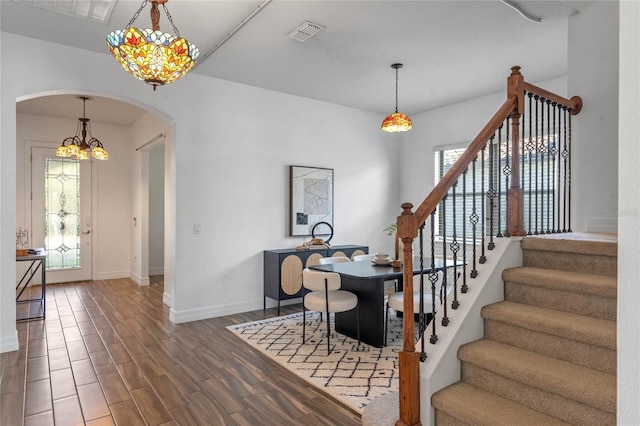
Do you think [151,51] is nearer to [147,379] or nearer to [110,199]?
[147,379]

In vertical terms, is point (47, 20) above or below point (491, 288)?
above

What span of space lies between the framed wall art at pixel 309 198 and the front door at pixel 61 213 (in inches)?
176

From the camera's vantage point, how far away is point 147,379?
312 cm

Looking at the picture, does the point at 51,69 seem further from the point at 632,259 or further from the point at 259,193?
the point at 632,259

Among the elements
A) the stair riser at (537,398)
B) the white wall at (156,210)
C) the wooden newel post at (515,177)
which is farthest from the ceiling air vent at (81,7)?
the white wall at (156,210)

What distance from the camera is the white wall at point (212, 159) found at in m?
3.77

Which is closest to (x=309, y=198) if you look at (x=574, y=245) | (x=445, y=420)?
(x=574, y=245)

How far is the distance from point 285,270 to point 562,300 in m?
3.45

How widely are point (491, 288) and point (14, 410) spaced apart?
332cm

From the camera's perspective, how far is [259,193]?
5.44 m

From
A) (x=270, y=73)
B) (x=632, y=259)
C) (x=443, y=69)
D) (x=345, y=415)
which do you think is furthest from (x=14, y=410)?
(x=443, y=69)

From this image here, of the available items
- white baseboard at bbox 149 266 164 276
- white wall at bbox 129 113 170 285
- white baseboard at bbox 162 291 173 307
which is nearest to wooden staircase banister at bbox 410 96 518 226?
white baseboard at bbox 162 291 173 307

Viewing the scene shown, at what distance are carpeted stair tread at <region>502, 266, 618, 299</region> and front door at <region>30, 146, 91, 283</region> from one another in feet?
24.9

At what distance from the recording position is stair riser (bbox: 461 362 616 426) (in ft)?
5.86
